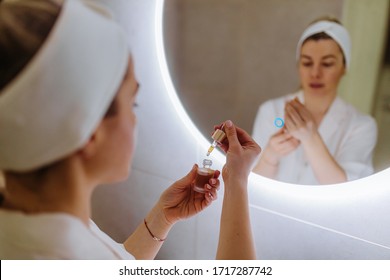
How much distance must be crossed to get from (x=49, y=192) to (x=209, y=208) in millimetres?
411

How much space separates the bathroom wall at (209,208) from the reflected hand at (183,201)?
79 millimetres

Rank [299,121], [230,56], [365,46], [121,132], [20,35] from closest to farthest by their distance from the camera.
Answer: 1. [20,35]
2. [121,132]
3. [365,46]
4. [299,121]
5. [230,56]

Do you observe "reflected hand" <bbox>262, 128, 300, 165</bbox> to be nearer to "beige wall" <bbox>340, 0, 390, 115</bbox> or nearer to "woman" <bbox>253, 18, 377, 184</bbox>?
"woman" <bbox>253, 18, 377, 184</bbox>

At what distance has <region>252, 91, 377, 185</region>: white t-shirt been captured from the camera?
699 millimetres

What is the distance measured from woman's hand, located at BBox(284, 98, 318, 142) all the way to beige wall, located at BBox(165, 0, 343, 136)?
0.05 metres

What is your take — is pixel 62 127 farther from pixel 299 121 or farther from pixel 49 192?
pixel 299 121

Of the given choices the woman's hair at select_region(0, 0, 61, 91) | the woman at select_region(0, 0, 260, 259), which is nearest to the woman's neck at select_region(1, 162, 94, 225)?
the woman at select_region(0, 0, 260, 259)

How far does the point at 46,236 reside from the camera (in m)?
0.52


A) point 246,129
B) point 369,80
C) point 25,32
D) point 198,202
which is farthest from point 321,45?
point 25,32

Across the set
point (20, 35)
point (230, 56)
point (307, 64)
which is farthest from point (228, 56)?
point (20, 35)

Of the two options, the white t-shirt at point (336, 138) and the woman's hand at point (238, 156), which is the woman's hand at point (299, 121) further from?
the woman's hand at point (238, 156)

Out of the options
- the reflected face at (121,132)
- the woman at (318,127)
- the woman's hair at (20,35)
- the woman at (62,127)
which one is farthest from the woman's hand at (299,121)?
the woman's hair at (20,35)

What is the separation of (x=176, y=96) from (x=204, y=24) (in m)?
0.18
